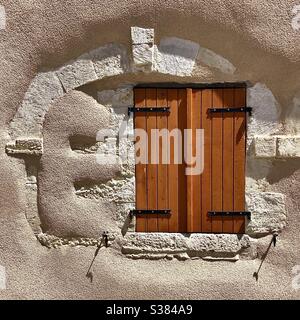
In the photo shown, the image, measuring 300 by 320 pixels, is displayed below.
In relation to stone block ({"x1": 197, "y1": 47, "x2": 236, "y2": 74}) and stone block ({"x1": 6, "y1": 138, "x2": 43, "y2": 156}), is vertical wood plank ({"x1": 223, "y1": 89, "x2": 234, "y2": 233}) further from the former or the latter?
stone block ({"x1": 6, "y1": 138, "x2": 43, "y2": 156})

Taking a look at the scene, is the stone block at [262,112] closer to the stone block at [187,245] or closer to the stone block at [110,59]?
the stone block at [187,245]

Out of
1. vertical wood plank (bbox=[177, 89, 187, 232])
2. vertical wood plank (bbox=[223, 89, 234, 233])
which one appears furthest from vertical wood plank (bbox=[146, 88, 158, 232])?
vertical wood plank (bbox=[223, 89, 234, 233])

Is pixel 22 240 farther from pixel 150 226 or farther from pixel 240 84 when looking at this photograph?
pixel 240 84

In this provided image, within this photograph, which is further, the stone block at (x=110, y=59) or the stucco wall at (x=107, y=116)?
the stone block at (x=110, y=59)

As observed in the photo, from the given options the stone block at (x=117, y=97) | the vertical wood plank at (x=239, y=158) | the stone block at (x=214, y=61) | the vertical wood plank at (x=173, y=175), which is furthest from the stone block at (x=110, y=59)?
the vertical wood plank at (x=239, y=158)

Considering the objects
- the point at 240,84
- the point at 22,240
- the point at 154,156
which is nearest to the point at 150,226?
the point at 154,156

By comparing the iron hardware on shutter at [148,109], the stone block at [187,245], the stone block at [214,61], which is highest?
A: the stone block at [214,61]

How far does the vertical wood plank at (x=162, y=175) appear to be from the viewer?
4.00 m

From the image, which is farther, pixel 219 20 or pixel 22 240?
pixel 22 240

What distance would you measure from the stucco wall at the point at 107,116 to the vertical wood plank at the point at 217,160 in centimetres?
25

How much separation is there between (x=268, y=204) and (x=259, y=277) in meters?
0.71

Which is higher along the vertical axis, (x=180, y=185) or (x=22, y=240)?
(x=180, y=185)

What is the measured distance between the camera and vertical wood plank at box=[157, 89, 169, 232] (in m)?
4.00

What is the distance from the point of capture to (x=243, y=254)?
13.2 ft
